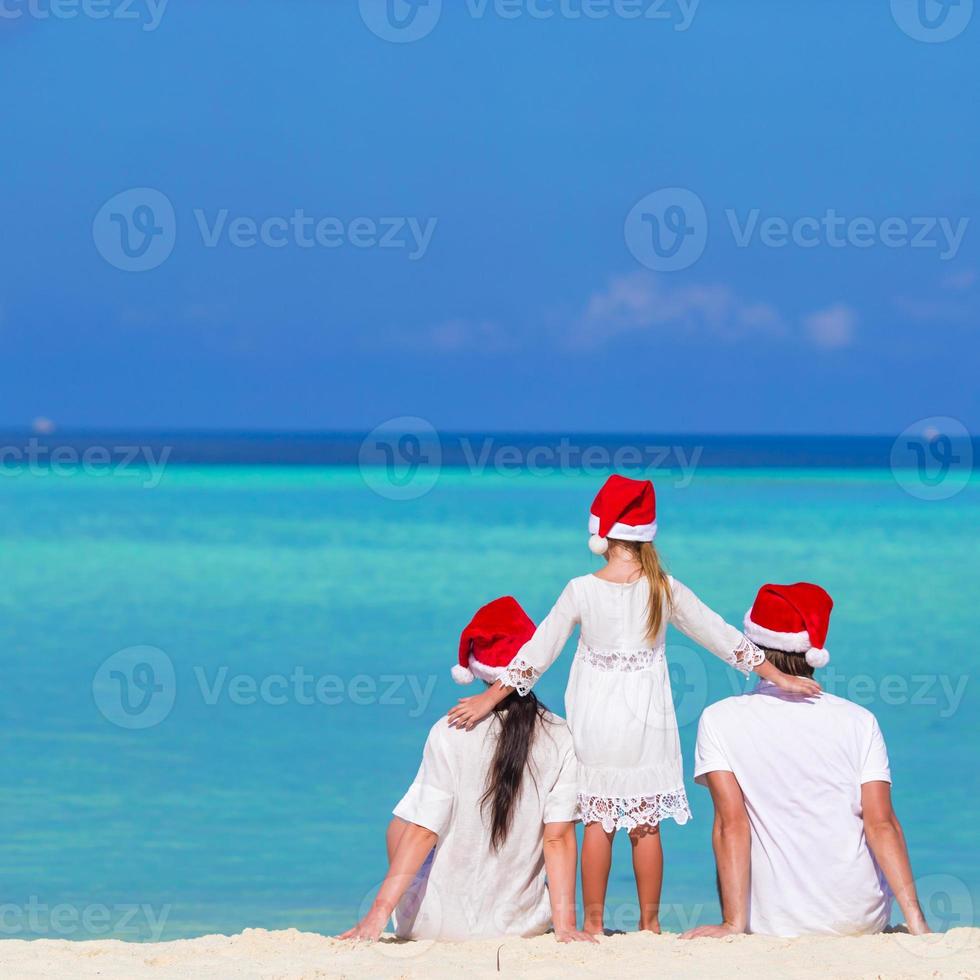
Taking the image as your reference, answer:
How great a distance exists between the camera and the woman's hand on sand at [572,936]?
12.5 ft

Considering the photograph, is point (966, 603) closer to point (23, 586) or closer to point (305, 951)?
point (23, 586)

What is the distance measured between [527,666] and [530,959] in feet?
2.39

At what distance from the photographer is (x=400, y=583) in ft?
50.7

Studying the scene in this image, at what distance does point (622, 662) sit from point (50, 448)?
5410cm

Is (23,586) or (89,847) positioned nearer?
(89,847)

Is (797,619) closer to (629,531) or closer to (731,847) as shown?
(629,531)

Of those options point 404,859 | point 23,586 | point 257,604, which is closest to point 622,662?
point 404,859

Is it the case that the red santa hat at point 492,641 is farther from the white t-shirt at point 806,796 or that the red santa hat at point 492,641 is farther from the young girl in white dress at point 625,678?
the white t-shirt at point 806,796

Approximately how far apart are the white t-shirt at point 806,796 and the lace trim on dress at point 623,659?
31cm

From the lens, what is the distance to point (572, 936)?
150 inches

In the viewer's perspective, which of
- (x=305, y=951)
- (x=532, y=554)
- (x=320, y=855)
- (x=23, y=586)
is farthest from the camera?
(x=532, y=554)

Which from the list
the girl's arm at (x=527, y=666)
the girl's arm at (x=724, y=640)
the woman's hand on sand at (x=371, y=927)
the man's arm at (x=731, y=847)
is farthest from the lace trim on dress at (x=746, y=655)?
the woman's hand on sand at (x=371, y=927)

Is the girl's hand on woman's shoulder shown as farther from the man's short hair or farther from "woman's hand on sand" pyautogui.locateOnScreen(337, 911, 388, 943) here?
the man's short hair

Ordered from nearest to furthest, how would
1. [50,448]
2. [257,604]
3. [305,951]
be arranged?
[305,951]
[257,604]
[50,448]
